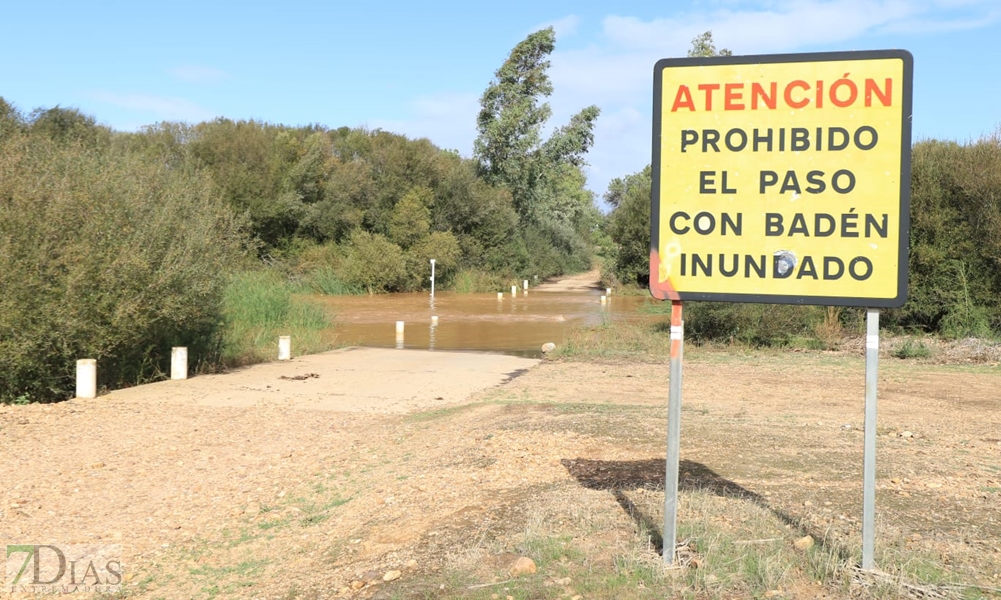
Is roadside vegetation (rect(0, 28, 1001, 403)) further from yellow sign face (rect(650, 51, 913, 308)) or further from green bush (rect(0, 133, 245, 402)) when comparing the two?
yellow sign face (rect(650, 51, 913, 308))

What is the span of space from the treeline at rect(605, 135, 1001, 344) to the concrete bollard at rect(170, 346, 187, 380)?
11998mm

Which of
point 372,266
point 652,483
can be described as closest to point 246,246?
point 652,483

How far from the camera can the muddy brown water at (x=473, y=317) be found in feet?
79.6

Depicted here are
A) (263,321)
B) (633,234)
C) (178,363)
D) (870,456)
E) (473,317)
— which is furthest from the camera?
(633,234)

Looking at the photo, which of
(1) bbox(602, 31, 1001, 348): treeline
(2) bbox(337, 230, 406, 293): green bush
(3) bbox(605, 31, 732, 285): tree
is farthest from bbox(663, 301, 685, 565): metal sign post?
(2) bbox(337, 230, 406, 293): green bush

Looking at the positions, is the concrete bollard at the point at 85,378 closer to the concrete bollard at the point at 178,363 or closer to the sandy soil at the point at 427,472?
the sandy soil at the point at 427,472

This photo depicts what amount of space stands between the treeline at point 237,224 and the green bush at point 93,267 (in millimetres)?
29

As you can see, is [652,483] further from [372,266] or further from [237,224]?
[372,266]

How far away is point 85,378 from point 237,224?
17.6ft

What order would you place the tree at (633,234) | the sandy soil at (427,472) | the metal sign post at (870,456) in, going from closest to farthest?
the metal sign post at (870,456) → the sandy soil at (427,472) → the tree at (633,234)

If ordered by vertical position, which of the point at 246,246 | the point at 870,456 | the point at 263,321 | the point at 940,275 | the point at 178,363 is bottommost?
the point at 178,363

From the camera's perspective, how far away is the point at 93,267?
506 inches

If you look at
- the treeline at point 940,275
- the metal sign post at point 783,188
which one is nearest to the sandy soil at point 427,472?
the metal sign post at point 783,188

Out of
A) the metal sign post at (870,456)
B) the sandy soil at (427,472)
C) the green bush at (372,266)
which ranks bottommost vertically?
the sandy soil at (427,472)
